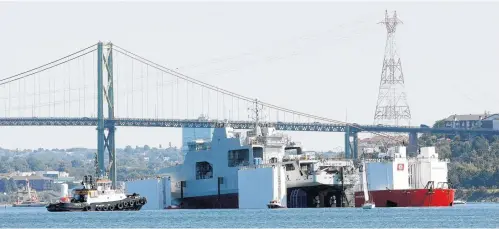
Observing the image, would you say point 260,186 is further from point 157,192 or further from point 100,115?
point 100,115

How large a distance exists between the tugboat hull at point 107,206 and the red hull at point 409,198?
13408 mm

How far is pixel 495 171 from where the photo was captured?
13962cm

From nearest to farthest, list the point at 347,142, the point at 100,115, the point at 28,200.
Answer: the point at 100,115 < the point at 347,142 < the point at 28,200

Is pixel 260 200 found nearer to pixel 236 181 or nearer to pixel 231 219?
pixel 236 181

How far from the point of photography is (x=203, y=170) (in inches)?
3797

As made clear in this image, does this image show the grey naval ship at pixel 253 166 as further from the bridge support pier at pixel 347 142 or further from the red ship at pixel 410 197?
the bridge support pier at pixel 347 142

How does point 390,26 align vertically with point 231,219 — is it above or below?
above

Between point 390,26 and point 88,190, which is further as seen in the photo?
point 390,26

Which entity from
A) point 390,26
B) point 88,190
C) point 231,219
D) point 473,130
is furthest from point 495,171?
point 231,219

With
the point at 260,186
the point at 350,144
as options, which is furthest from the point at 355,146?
the point at 260,186

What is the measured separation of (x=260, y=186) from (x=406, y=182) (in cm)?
819

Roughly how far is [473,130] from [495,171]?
325 inches

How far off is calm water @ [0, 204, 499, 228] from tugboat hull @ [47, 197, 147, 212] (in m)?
1.51

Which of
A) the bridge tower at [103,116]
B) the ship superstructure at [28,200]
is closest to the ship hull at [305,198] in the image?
the bridge tower at [103,116]
